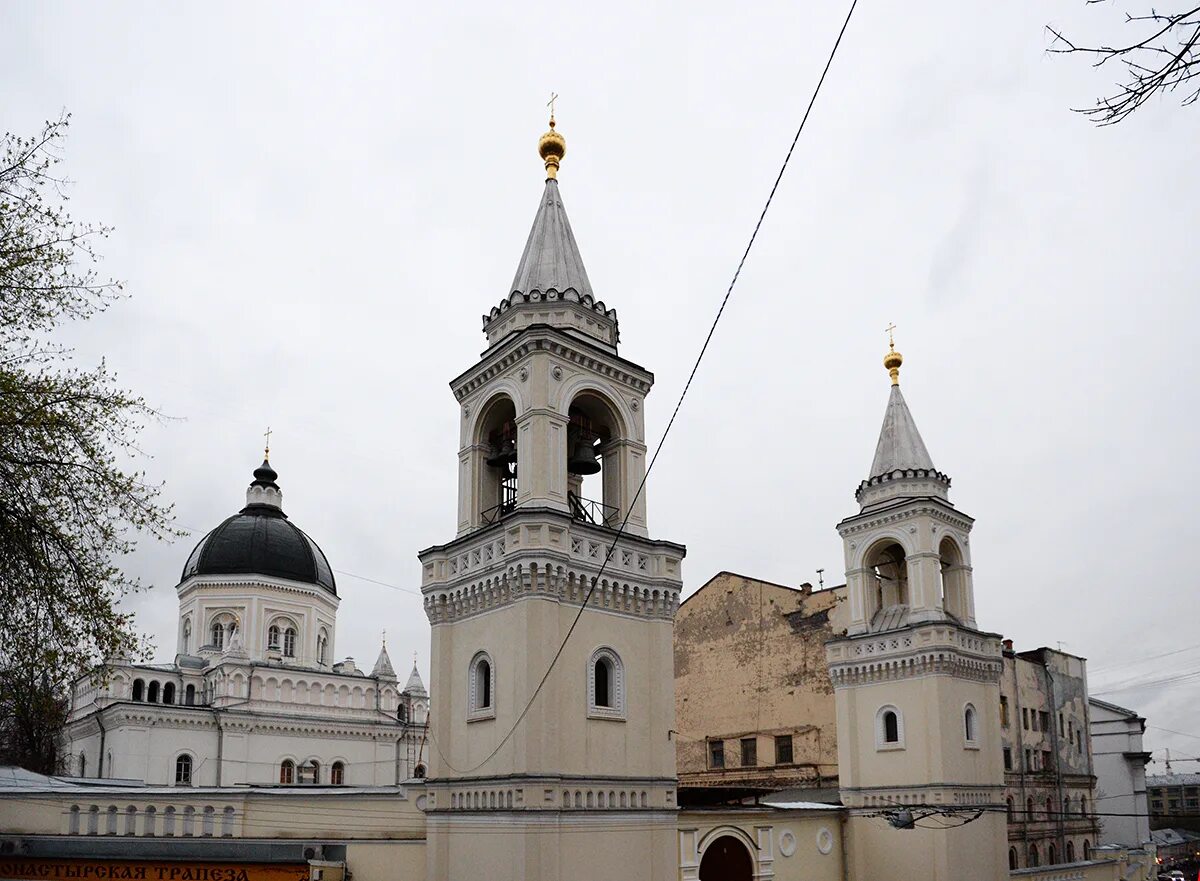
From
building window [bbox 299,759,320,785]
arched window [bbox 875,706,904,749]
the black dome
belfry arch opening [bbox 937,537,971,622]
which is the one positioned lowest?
building window [bbox 299,759,320,785]

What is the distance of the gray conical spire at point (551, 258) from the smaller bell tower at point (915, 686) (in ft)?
42.8

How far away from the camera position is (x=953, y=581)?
30.1 m

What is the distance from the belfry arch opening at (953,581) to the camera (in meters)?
29.8

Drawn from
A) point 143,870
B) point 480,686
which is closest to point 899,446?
point 480,686

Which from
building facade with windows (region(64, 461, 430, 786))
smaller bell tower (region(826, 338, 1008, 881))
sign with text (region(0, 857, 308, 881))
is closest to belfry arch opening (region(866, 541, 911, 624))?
smaller bell tower (region(826, 338, 1008, 881))

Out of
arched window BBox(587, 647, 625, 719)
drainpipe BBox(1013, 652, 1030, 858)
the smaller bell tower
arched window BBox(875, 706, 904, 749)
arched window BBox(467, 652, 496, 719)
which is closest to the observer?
arched window BBox(467, 652, 496, 719)

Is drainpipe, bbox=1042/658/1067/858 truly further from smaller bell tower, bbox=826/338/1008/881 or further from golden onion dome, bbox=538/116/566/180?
golden onion dome, bbox=538/116/566/180

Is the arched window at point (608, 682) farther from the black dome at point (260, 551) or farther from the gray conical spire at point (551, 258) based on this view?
the black dome at point (260, 551)

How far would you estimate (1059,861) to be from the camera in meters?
35.1

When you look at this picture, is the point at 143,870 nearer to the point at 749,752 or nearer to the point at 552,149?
the point at 552,149

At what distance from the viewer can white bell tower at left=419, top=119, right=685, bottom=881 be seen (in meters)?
17.9

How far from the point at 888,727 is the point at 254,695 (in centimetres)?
2890

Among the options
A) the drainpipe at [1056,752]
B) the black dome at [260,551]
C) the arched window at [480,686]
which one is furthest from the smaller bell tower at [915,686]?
the black dome at [260,551]

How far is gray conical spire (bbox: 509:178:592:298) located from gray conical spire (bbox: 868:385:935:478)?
13029 mm
